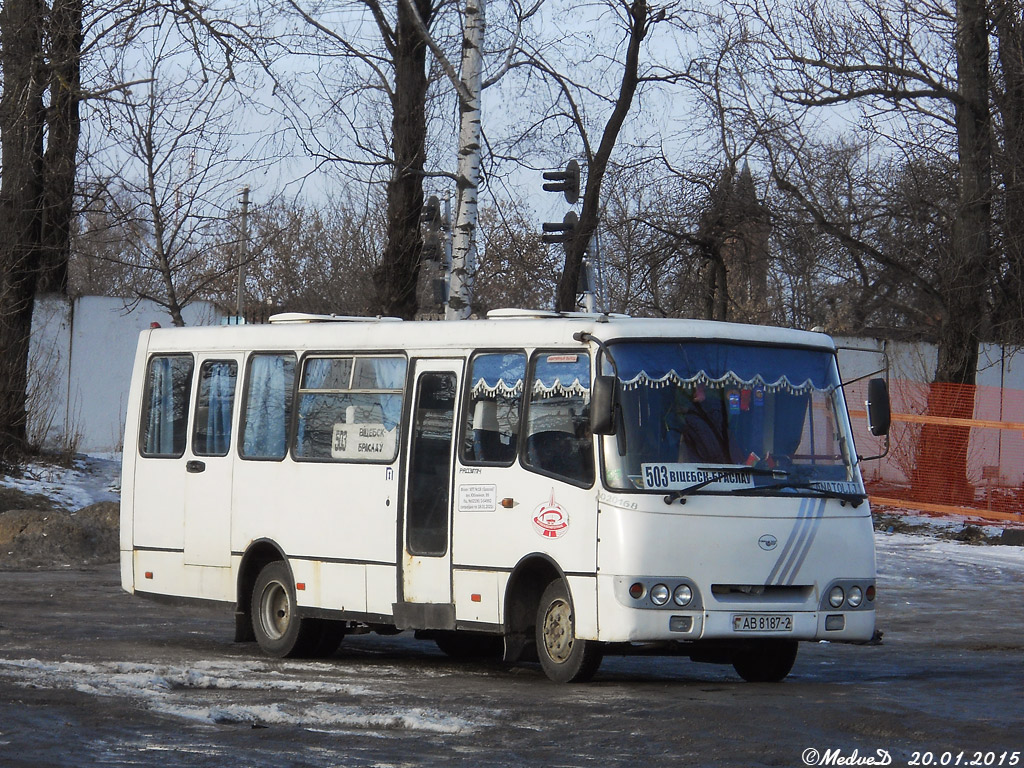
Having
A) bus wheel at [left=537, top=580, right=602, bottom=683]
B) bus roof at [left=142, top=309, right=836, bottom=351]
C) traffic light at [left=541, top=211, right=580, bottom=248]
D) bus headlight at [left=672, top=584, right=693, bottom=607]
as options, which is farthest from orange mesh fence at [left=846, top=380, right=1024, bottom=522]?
bus headlight at [left=672, top=584, right=693, bottom=607]

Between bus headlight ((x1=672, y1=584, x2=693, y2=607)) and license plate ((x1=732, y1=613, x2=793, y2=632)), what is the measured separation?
34 centimetres

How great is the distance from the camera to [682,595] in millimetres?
10430

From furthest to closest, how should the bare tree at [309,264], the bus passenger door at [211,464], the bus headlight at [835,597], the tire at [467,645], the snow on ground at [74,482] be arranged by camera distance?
1. the bare tree at [309,264]
2. the snow on ground at [74,482]
3. the bus passenger door at [211,464]
4. the tire at [467,645]
5. the bus headlight at [835,597]

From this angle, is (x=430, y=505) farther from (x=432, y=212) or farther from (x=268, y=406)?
(x=432, y=212)

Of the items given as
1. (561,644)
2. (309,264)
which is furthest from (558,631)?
(309,264)

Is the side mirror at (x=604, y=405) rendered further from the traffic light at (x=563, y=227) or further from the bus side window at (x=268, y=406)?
the traffic light at (x=563, y=227)

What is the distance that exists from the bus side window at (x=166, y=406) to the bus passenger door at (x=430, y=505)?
9.81 feet

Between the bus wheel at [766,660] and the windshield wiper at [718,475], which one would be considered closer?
the windshield wiper at [718,475]

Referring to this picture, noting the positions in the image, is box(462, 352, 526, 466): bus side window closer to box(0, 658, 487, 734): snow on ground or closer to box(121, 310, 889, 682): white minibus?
box(121, 310, 889, 682): white minibus

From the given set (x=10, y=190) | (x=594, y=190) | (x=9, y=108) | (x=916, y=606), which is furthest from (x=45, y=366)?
(x=916, y=606)

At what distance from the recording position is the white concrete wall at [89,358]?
105ft

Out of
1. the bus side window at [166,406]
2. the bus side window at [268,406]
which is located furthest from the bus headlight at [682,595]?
the bus side window at [166,406]

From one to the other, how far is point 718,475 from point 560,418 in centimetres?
117

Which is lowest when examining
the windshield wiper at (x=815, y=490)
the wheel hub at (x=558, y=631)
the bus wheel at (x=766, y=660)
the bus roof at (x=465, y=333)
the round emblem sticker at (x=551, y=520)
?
the bus wheel at (x=766, y=660)
